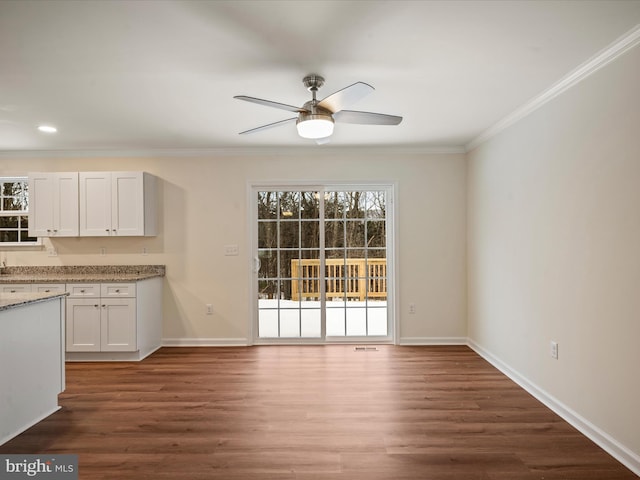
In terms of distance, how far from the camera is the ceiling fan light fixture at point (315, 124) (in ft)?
8.32

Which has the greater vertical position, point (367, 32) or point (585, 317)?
point (367, 32)

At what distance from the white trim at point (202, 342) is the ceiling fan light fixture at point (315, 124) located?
9.72 ft

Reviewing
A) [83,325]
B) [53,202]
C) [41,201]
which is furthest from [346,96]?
[41,201]

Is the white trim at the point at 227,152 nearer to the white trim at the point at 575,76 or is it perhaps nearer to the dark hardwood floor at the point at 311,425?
the white trim at the point at 575,76

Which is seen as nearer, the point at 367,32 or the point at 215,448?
the point at 367,32

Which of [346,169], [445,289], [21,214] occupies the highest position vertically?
[346,169]

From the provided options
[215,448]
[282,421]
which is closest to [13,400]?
[215,448]

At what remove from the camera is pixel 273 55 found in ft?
7.68

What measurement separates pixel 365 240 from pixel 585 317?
2.63m

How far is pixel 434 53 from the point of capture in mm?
2322

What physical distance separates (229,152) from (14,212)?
8.97 feet

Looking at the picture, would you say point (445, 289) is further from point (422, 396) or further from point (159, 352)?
point (159, 352)

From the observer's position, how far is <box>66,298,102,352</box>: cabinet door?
4070 mm

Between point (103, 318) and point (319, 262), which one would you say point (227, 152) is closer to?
point (319, 262)
